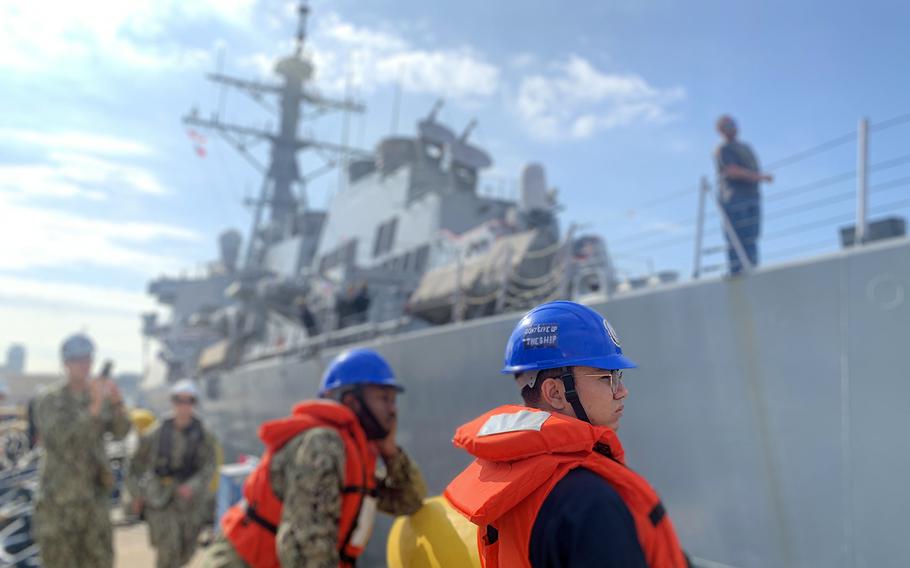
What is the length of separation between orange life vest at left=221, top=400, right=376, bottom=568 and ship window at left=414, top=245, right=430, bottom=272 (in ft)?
25.3

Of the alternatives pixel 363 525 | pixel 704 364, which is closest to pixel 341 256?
pixel 704 364

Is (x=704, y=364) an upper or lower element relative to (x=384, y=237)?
lower

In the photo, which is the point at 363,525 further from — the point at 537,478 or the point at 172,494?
the point at 172,494

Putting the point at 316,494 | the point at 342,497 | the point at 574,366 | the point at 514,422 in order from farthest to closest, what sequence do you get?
1. the point at 342,497
2. the point at 316,494
3. the point at 574,366
4. the point at 514,422

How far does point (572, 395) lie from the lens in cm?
137

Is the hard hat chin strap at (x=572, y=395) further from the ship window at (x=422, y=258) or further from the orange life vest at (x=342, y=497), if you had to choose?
the ship window at (x=422, y=258)

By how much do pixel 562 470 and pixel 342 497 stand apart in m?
1.54

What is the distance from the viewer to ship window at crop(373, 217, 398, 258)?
12133 mm

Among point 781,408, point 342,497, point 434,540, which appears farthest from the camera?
point 781,408

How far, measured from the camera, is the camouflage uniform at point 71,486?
14.3 feet

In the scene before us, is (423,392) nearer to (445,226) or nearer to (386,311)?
(386,311)

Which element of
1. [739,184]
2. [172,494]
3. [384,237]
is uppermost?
[384,237]

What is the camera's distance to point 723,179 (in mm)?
4762

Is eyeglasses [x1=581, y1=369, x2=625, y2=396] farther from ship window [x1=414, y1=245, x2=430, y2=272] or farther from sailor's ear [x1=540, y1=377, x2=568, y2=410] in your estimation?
ship window [x1=414, y1=245, x2=430, y2=272]
